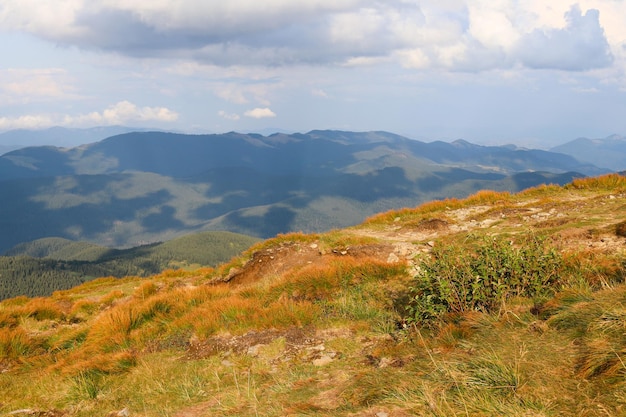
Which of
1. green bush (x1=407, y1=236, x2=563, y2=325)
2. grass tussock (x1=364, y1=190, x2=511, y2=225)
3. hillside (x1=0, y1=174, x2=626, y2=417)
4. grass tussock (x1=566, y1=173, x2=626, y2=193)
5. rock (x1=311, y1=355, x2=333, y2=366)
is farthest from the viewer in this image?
grass tussock (x1=364, y1=190, x2=511, y2=225)

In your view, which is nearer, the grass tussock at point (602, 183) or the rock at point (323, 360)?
the rock at point (323, 360)

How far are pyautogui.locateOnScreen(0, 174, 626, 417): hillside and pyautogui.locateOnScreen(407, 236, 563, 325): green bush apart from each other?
3 cm

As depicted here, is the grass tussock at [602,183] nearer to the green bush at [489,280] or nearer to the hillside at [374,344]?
the hillside at [374,344]

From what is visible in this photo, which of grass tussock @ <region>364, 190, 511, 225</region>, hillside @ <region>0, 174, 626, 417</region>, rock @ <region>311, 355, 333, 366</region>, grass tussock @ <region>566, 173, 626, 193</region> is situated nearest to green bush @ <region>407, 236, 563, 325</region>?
hillside @ <region>0, 174, 626, 417</region>

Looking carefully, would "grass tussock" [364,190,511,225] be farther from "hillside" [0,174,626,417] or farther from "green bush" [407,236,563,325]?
"green bush" [407,236,563,325]

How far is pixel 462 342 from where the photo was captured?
224 inches

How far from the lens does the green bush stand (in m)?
7.04

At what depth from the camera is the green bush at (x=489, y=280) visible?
277 inches

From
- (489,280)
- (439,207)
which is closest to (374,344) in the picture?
(489,280)

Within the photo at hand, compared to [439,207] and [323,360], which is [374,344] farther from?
[439,207]

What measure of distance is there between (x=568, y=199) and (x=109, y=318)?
22160mm

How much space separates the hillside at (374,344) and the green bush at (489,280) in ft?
0.11

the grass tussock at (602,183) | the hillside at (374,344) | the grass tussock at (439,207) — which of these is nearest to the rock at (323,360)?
the hillside at (374,344)

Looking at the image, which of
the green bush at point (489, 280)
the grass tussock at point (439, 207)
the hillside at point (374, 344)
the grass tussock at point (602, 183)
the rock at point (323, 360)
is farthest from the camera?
the grass tussock at point (439, 207)
